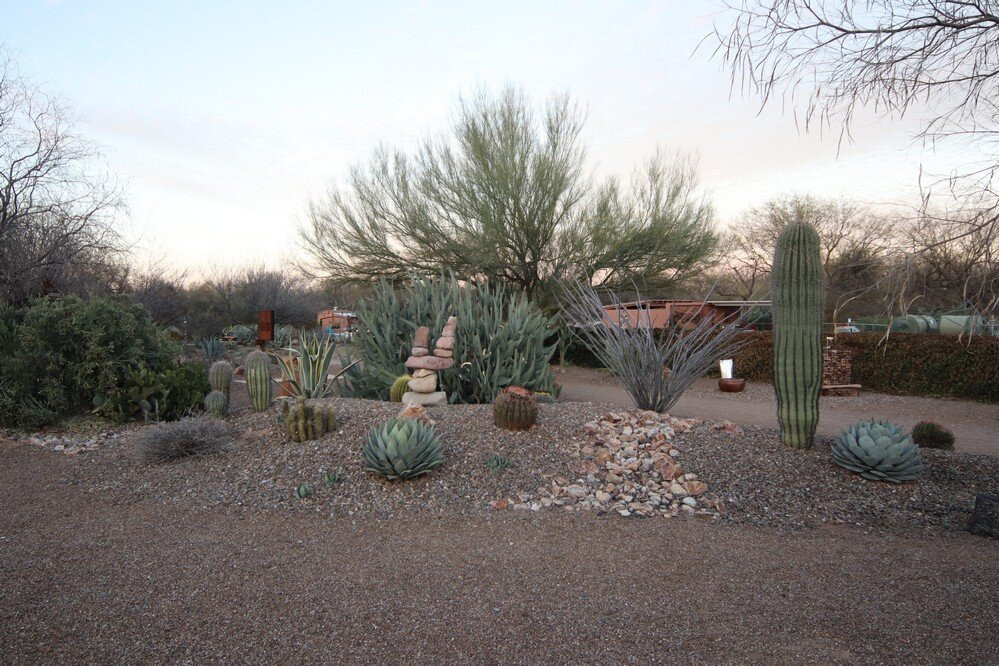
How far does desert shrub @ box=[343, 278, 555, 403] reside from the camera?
26.0ft

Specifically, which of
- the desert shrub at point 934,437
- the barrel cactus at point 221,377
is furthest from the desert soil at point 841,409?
the barrel cactus at point 221,377

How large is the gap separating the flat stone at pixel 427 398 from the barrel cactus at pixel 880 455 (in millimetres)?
4205

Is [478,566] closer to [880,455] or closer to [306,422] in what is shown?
[306,422]

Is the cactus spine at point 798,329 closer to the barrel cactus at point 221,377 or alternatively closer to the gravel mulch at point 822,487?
the gravel mulch at point 822,487

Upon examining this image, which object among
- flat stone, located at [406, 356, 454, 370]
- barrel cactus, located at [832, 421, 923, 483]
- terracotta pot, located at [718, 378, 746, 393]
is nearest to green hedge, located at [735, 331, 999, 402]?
terracotta pot, located at [718, 378, 746, 393]

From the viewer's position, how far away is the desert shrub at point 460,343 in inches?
312

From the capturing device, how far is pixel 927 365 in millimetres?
11609

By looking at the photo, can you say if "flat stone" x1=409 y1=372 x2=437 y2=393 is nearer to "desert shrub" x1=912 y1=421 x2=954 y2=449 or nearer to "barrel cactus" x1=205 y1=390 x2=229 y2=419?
"barrel cactus" x1=205 y1=390 x2=229 y2=419

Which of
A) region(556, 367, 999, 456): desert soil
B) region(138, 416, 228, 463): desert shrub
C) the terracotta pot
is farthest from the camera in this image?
the terracotta pot

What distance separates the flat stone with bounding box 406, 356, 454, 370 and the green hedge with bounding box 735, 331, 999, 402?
7.20 m

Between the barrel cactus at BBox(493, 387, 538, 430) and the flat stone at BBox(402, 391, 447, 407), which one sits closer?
the barrel cactus at BBox(493, 387, 538, 430)

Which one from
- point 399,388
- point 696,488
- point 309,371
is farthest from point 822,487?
point 309,371

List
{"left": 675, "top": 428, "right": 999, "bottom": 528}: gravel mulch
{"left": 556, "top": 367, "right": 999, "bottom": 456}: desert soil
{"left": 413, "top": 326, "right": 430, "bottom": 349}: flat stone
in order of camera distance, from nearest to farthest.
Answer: {"left": 675, "top": 428, "right": 999, "bottom": 528}: gravel mulch < {"left": 413, "top": 326, "right": 430, "bottom": 349}: flat stone < {"left": 556, "top": 367, "right": 999, "bottom": 456}: desert soil

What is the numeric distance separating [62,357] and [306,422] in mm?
4274
